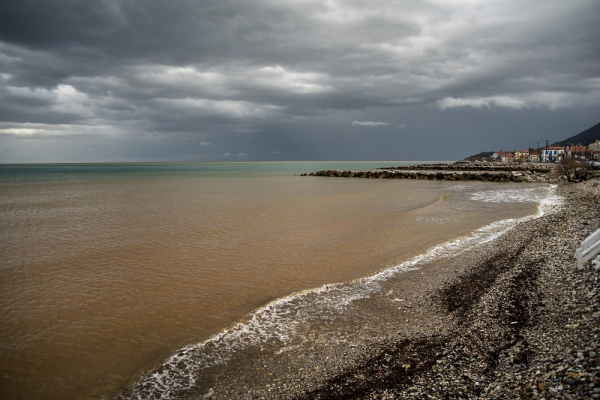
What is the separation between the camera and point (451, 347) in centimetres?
580

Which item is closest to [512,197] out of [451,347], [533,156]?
[451,347]

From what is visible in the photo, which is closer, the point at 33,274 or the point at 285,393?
the point at 285,393

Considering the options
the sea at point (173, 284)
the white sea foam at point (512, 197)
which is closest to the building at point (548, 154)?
the white sea foam at point (512, 197)

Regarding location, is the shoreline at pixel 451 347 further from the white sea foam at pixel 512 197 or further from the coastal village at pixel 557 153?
the coastal village at pixel 557 153

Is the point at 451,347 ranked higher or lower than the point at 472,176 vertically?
lower

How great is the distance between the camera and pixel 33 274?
37.5 ft

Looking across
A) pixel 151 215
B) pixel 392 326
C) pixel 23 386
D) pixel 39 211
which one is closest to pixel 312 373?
pixel 392 326

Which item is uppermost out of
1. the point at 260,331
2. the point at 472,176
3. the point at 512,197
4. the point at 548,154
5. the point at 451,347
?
the point at 548,154

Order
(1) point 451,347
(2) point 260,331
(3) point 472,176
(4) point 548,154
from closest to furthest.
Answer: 1. (1) point 451,347
2. (2) point 260,331
3. (3) point 472,176
4. (4) point 548,154

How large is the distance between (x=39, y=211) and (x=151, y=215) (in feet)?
33.3

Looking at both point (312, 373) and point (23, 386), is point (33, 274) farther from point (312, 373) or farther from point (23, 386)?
point (312, 373)

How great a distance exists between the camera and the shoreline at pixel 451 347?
4.63 metres

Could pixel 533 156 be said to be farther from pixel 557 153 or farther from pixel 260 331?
pixel 260 331

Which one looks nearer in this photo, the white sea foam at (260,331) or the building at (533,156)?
the white sea foam at (260,331)
